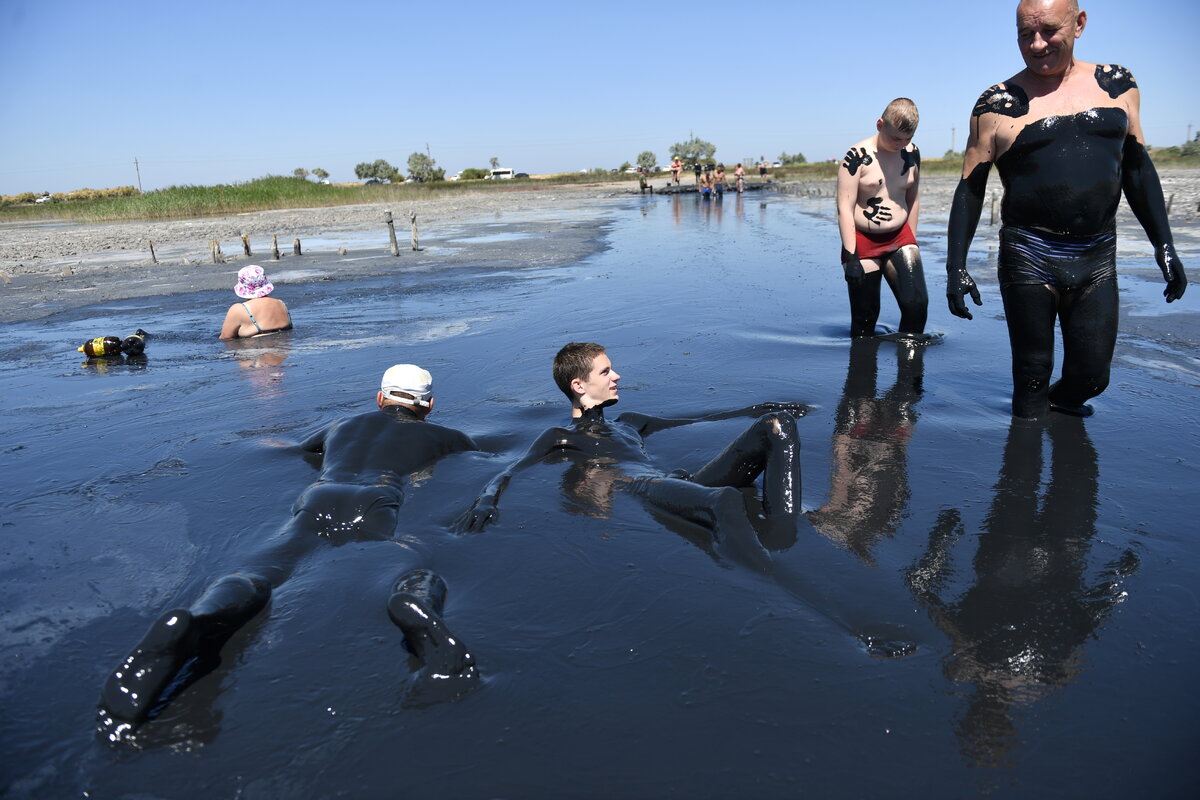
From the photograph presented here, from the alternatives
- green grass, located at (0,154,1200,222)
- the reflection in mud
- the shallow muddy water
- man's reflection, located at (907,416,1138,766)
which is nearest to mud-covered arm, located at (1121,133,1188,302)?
the shallow muddy water

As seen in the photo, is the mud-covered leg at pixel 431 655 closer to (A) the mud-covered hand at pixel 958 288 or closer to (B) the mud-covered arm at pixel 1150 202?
(A) the mud-covered hand at pixel 958 288

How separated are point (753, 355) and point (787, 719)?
5530mm

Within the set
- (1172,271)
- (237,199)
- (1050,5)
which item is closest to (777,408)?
(1172,271)

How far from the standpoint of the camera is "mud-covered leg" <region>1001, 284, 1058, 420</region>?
4.85m

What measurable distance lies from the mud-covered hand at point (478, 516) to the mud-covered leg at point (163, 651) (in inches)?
45.3

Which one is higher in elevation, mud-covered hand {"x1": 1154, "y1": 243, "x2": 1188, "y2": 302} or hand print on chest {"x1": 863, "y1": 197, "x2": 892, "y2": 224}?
hand print on chest {"x1": 863, "y1": 197, "x2": 892, "y2": 224}

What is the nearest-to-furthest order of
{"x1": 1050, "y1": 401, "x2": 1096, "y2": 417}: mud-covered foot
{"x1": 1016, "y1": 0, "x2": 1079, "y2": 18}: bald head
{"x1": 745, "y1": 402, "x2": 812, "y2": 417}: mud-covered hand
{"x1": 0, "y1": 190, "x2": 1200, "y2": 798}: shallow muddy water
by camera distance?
{"x1": 0, "y1": 190, "x2": 1200, "y2": 798}: shallow muddy water < {"x1": 1016, "y1": 0, "x2": 1079, "y2": 18}: bald head < {"x1": 1050, "y1": 401, "x2": 1096, "y2": 417}: mud-covered foot < {"x1": 745, "y1": 402, "x2": 812, "y2": 417}: mud-covered hand

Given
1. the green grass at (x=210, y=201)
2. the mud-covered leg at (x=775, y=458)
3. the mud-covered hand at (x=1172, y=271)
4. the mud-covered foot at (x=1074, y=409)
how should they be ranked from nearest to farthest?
1. the mud-covered leg at (x=775, y=458)
2. the mud-covered hand at (x=1172, y=271)
3. the mud-covered foot at (x=1074, y=409)
4. the green grass at (x=210, y=201)

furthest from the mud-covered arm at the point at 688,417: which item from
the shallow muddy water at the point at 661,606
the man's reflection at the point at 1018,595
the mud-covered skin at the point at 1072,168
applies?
the mud-covered skin at the point at 1072,168

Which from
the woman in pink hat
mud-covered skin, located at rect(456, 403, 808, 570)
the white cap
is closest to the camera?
mud-covered skin, located at rect(456, 403, 808, 570)

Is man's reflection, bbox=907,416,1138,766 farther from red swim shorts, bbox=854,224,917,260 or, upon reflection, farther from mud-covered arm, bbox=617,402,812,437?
red swim shorts, bbox=854,224,917,260

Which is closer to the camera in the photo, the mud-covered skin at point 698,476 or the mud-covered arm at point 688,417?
the mud-covered skin at point 698,476

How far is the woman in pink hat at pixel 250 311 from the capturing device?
33.8 feet

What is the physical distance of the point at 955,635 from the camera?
9.40 ft
